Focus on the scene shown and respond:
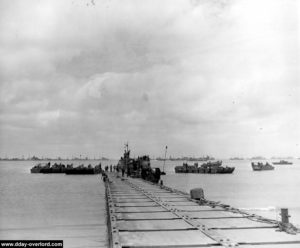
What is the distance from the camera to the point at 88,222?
928 inches

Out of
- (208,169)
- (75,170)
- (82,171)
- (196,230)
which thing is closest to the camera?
(196,230)

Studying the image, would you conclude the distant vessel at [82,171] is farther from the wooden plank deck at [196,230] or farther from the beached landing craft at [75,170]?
the wooden plank deck at [196,230]

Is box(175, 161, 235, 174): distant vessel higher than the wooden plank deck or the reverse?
higher

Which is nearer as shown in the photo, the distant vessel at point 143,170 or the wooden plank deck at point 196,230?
the wooden plank deck at point 196,230

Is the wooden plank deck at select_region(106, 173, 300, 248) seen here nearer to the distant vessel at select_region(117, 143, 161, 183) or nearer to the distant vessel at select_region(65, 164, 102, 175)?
the distant vessel at select_region(117, 143, 161, 183)

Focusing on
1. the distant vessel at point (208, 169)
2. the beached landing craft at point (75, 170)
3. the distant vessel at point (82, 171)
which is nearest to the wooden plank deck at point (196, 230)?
the beached landing craft at point (75, 170)

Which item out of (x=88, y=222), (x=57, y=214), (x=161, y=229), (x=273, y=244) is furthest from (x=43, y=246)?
(x=57, y=214)

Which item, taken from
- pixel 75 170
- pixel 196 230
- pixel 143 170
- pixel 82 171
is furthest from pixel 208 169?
pixel 196 230

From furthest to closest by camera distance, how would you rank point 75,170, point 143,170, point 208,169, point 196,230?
point 208,169 < point 75,170 < point 143,170 < point 196,230

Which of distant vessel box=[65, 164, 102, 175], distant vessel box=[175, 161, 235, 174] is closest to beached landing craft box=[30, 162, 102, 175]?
distant vessel box=[65, 164, 102, 175]

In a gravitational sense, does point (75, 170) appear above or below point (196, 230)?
above

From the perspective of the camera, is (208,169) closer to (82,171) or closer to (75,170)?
(82,171)

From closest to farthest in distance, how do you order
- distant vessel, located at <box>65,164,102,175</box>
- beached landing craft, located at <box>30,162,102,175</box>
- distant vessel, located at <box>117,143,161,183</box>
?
distant vessel, located at <box>117,143,161,183</box>, distant vessel, located at <box>65,164,102,175</box>, beached landing craft, located at <box>30,162,102,175</box>

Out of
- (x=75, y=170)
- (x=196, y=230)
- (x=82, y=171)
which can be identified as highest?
(x=75, y=170)
